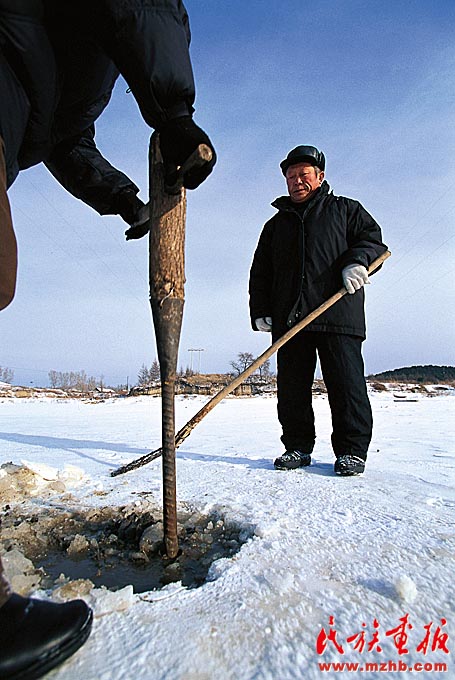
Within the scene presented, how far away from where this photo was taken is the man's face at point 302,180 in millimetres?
2744

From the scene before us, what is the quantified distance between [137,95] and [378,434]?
12.0ft

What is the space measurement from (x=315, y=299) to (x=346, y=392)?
594mm

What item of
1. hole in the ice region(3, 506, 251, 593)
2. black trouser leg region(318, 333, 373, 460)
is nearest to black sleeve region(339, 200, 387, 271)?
black trouser leg region(318, 333, 373, 460)

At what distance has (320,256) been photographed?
2.62 meters

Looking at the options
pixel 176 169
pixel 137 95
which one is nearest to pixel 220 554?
pixel 176 169

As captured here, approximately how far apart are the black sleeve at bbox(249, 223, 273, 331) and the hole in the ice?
5.62 ft

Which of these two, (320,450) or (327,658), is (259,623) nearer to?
(327,658)

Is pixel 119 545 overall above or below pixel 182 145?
below

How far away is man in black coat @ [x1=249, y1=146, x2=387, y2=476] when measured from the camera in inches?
94.2

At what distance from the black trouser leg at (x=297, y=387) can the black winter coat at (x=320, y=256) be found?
0.15m

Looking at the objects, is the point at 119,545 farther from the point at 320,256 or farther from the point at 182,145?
the point at 320,256

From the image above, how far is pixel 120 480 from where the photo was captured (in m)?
1.98

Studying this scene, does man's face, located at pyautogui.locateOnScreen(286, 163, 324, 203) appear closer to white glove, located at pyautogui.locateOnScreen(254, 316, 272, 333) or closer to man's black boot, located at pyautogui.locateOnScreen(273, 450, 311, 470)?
white glove, located at pyautogui.locateOnScreen(254, 316, 272, 333)

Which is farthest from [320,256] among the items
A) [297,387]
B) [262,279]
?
[297,387]
